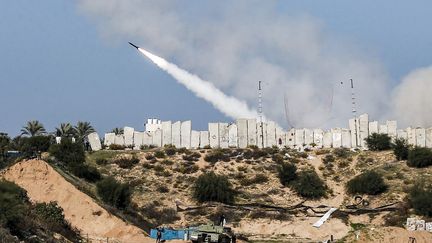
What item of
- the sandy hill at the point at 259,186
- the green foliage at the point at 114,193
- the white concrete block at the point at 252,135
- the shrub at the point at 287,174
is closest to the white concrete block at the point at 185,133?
the sandy hill at the point at 259,186

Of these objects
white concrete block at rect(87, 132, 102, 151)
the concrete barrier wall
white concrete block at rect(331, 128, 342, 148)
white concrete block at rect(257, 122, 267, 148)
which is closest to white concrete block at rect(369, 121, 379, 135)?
the concrete barrier wall

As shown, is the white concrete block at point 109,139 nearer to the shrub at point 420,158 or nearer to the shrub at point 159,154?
the shrub at point 159,154

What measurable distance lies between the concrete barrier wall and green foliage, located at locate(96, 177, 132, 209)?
77.2ft

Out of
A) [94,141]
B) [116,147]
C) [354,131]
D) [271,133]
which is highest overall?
[354,131]

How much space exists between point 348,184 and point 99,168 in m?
23.3

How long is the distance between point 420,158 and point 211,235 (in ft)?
112

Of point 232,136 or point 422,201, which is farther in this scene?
point 232,136

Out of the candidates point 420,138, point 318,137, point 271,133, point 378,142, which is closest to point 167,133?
point 271,133

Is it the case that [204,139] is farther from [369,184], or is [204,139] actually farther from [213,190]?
[369,184]

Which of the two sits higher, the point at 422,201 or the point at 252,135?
the point at 252,135

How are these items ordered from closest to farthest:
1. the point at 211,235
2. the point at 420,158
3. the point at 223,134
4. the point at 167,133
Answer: the point at 211,235, the point at 420,158, the point at 167,133, the point at 223,134

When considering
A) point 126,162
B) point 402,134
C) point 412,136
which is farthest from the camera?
point 402,134

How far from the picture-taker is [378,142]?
257 feet

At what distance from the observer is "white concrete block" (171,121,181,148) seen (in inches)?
3214
